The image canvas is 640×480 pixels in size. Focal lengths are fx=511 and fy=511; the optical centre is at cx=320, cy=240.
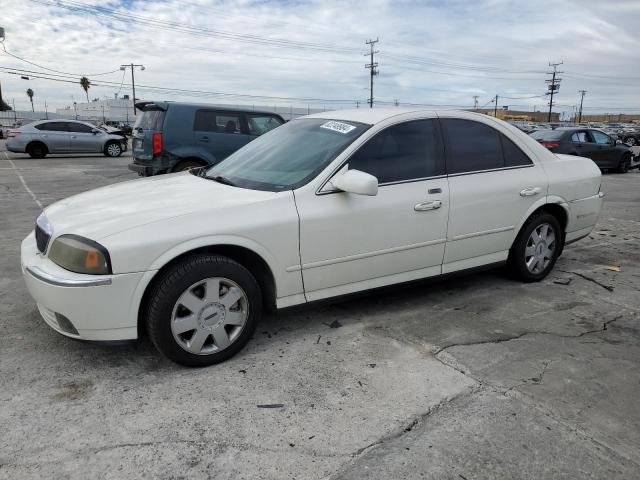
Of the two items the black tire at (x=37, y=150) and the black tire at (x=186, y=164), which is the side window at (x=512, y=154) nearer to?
the black tire at (x=186, y=164)

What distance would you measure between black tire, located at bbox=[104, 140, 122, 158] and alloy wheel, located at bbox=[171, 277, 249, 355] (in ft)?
61.3

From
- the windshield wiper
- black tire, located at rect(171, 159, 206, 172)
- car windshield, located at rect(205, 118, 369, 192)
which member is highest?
car windshield, located at rect(205, 118, 369, 192)

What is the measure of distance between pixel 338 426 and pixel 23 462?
142 cm

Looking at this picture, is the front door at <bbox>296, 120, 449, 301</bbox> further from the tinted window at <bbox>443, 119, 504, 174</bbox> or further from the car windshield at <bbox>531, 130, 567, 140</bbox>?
the car windshield at <bbox>531, 130, 567, 140</bbox>

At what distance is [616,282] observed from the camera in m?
4.84

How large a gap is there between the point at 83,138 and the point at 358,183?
18.5 meters

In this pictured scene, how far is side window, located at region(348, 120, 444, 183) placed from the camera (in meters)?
3.58

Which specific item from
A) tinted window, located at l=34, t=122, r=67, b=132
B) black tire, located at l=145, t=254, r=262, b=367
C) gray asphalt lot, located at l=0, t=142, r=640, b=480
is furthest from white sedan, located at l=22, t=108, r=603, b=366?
tinted window, located at l=34, t=122, r=67, b=132

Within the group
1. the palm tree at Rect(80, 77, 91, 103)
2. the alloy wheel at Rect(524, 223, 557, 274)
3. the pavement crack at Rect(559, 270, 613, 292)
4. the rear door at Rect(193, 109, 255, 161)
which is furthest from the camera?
the palm tree at Rect(80, 77, 91, 103)

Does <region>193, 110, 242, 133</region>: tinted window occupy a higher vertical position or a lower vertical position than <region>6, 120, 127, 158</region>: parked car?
higher

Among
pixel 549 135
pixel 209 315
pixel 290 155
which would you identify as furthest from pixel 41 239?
pixel 549 135

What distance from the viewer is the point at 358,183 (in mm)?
3166

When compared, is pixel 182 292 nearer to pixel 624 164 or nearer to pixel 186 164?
pixel 186 164

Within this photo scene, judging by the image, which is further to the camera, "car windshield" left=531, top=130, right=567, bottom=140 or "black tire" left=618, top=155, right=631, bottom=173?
"black tire" left=618, top=155, right=631, bottom=173
